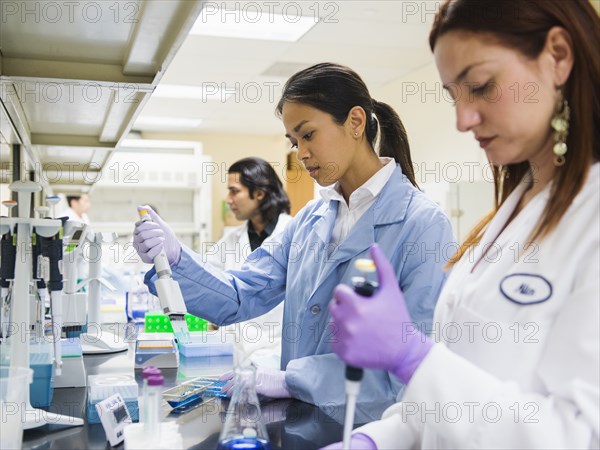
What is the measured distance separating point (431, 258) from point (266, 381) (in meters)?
0.54

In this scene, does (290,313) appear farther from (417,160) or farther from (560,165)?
(417,160)

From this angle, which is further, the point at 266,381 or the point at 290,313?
the point at 290,313

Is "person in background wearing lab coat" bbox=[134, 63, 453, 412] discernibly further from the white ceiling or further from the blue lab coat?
the white ceiling

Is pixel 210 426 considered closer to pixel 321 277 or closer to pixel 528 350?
pixel 321 277

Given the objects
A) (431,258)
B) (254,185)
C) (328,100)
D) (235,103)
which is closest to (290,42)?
(254,185)

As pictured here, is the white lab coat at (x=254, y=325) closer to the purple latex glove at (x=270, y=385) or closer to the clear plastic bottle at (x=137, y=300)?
the clear plastic bottle at (x=137, y=300)

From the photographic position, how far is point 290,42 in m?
5.08

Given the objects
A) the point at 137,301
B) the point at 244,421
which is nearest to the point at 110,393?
the point at 244,421

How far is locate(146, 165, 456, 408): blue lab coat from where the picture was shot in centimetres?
159

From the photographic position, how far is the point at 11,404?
118cm

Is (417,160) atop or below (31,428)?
atop

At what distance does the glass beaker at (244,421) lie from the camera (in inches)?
46.5

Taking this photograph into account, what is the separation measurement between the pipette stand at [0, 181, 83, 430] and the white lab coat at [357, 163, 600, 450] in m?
0.82

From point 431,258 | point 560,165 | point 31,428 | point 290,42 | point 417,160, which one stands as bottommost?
point 31,428
